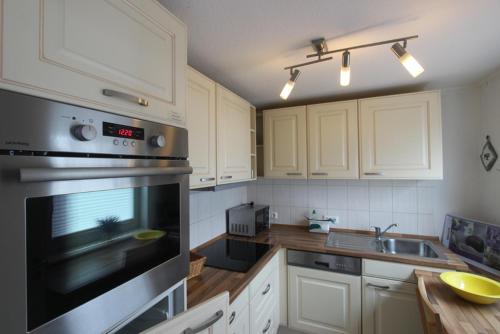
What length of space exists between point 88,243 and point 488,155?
8.38 feet

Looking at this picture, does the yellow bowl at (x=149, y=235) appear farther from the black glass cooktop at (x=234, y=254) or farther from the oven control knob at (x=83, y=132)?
the black glass cooktop at (x=234, y=254)

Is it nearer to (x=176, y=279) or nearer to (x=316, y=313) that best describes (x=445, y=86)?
(x=316, y=313)

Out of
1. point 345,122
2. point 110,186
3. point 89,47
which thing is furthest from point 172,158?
point 345,122

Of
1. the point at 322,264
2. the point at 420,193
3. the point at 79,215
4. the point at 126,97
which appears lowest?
the point at 322,264

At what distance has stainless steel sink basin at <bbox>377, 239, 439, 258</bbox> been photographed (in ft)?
6.34

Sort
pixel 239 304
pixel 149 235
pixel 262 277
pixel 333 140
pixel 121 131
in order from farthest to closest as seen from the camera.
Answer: pixel 333 140, pixel 262 277, pixel 239 304, pixel 149 235, pixel 121 131

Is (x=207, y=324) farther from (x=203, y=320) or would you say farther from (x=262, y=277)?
(x=262, y=277)

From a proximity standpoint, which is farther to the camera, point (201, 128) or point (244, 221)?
point (244, 221)

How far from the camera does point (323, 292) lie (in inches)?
71.9

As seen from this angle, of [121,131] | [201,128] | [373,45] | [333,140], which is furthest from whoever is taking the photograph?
[333,140]

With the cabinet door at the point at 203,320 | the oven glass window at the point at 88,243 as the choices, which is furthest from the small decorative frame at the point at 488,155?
the oven glass window at the point at 88,243

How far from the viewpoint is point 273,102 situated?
2.30m

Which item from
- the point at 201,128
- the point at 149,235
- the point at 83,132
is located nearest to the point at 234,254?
the point at 201,128

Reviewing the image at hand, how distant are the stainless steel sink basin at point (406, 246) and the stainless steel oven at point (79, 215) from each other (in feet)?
6.27
